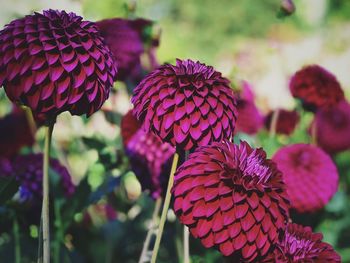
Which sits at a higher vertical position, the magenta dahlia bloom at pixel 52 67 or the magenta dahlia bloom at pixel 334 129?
the magenta dahlia bloom at pixel 334 129

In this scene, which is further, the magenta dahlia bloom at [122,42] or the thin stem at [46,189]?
the magenta dahlia bloom at [122,42]

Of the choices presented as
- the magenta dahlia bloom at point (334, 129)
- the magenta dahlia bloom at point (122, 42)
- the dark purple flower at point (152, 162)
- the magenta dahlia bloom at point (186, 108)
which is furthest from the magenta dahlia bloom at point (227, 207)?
the magenta dahlia bloom at point (334, 129)

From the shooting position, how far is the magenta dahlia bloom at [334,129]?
45.1 inches

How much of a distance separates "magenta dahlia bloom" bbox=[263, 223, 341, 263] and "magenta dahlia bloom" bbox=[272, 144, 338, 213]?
224mm

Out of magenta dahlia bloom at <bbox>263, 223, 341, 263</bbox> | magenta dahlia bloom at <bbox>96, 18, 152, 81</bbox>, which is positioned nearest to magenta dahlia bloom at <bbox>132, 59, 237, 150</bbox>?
magenta dahlia bloom at <bbox>263, 223, 341, 263</bbox>

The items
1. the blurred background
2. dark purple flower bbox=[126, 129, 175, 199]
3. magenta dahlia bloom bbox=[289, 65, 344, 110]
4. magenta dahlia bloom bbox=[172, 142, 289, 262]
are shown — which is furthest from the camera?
the blurred background

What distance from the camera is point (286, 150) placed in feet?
2.75

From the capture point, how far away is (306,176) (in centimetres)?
82

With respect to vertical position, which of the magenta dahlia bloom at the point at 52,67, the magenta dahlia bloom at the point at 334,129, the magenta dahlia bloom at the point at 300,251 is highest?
the magenta dahlia bloom at the point at 334,129

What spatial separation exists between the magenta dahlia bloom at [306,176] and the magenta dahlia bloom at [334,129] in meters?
0.27

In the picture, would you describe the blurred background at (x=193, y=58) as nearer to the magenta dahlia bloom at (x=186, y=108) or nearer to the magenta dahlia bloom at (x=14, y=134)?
the magenta dahlia bloom at (x=14, y=134)

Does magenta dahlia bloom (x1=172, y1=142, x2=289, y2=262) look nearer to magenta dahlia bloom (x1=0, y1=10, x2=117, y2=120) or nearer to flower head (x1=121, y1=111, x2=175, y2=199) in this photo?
magenta dahlia bloom (x1=0, y1=10, x2=117, y2=120)

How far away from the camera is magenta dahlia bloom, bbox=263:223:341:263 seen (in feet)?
1.77

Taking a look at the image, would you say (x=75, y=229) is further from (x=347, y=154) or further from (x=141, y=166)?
(x=347, y=154)
